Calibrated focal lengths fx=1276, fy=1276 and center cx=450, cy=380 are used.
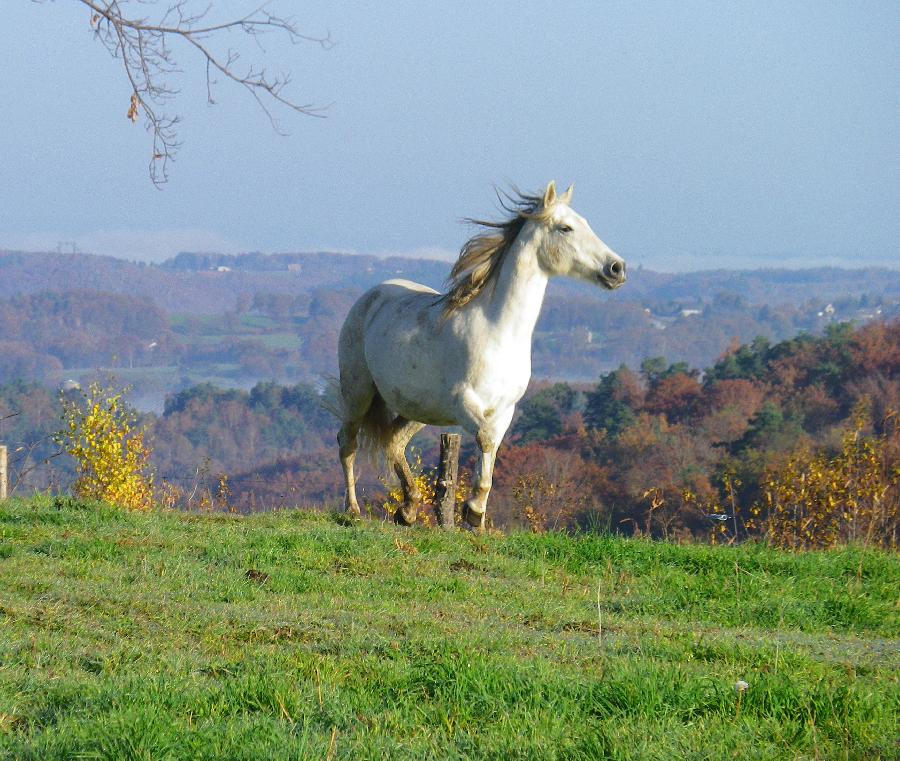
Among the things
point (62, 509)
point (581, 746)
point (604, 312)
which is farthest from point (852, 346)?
point (604, 312)

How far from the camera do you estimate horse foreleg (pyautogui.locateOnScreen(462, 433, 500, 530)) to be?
11359 mm

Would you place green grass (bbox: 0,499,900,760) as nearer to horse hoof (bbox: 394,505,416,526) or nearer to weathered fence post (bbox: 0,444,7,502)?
horse hoof (bbox: 394,505,416,526)

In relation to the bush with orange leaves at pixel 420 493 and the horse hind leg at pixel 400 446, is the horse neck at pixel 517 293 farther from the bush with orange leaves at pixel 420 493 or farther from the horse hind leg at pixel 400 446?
the bush with orange leaves at pixel 420 493

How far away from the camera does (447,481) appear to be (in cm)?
1261

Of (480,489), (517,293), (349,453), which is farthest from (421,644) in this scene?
(349,453)

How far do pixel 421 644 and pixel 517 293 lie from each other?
536cm

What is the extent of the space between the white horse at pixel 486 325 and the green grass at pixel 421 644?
1.25m

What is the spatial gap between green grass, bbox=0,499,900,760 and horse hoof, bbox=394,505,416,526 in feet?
4.12

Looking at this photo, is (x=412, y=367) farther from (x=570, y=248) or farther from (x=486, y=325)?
(x=570, y=248)

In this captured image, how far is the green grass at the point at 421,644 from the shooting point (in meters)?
5.11

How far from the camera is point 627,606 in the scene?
8.90 metres

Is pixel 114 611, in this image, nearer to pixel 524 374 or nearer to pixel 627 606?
pixel 627 606

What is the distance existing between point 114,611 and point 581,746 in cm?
363

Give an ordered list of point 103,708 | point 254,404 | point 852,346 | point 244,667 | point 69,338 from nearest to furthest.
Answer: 1. point 103,708
2. point 244,667
3. point 852,346
4. point 254,404
5. point 69,338
